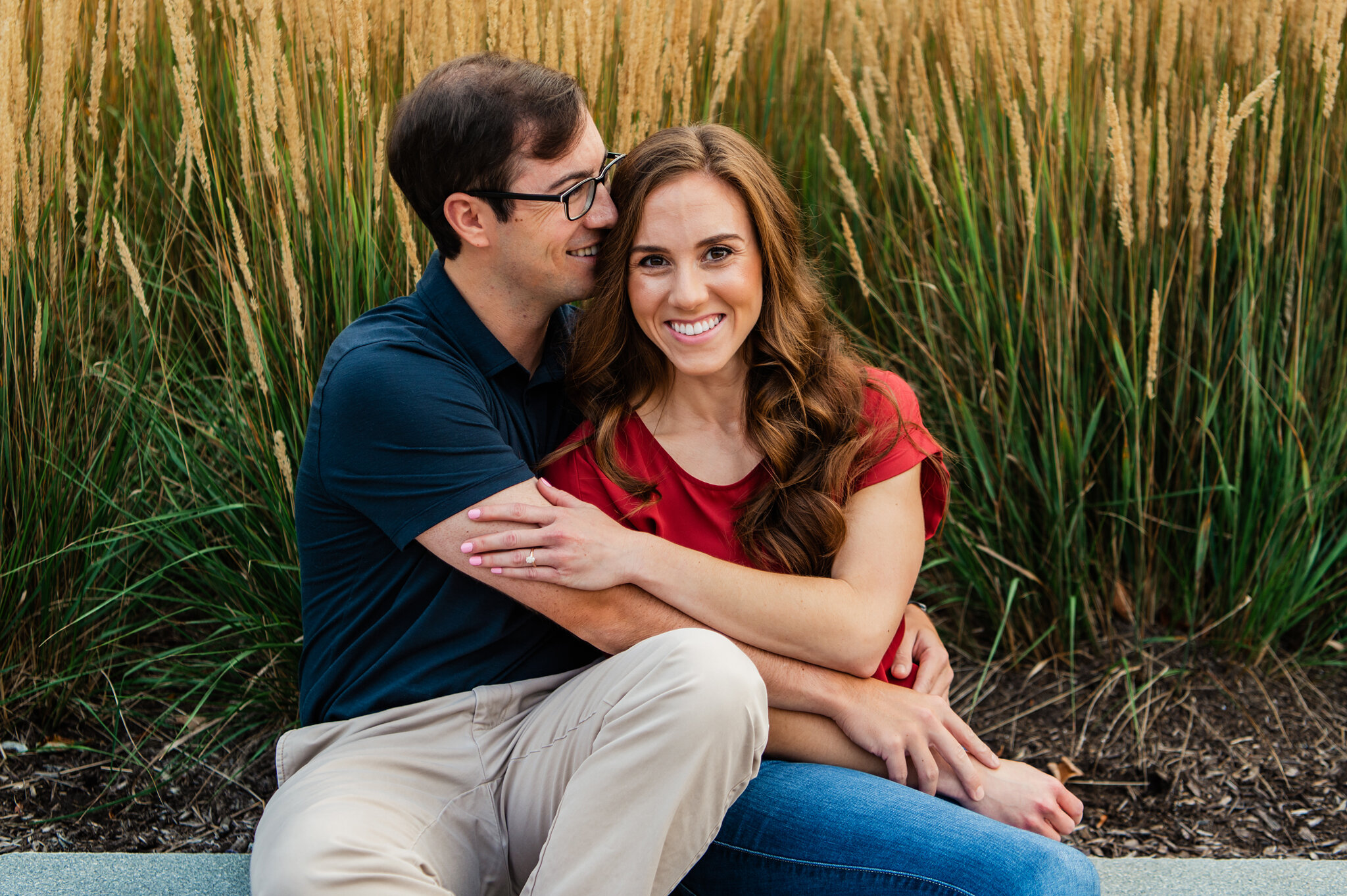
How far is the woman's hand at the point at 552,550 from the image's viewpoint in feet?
5.24

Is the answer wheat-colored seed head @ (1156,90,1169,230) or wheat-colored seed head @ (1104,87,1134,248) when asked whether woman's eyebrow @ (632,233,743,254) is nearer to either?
wheat-colored seed head @ (1104,87,1134,248)

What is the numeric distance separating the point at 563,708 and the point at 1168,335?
5.53 feet

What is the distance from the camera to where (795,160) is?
2.95 metres

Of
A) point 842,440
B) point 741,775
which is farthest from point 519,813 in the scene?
point 842,440

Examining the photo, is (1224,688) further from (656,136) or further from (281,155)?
(281,155)

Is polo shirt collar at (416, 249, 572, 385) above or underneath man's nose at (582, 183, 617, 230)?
underneath

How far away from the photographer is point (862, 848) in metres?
1.57

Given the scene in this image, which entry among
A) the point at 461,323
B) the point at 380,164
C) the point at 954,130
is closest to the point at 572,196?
the point at 461,323

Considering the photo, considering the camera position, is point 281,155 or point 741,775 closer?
point 741,775

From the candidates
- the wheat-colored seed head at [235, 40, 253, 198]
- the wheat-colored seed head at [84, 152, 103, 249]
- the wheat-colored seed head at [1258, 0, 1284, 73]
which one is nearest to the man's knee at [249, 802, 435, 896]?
the wheat-colored seed head at [235, 40, 253, 198]

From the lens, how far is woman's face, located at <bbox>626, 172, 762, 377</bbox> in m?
1.80

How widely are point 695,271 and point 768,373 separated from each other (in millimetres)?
251

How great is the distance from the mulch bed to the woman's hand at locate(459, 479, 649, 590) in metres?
0.97

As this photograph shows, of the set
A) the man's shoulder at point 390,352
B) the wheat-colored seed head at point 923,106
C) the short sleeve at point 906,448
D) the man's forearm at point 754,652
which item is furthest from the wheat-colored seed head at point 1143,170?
the man's shoulder at point 390,352
